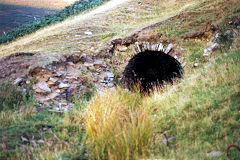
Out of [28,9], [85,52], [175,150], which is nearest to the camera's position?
[175,150]

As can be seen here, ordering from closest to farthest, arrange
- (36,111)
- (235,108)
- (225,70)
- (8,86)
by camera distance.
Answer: (235,108) < (225,70) < (36,111) < (8,86)

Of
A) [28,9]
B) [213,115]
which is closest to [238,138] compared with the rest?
[213,115]

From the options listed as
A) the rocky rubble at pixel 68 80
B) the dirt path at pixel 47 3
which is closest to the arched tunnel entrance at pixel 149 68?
the rocky rubble at pixel 68 80

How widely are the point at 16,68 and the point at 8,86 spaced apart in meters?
1.12

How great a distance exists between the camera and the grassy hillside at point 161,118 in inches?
125

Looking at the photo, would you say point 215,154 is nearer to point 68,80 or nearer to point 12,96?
point 12,96

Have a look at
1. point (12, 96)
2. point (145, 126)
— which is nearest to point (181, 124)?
point (145, 126)

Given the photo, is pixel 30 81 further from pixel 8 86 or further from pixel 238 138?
pixel 238 138

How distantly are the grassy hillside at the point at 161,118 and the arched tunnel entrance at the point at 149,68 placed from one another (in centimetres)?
90

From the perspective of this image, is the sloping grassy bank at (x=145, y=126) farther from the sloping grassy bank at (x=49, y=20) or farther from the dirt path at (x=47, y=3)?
the dirt path at (x=47, y=3)

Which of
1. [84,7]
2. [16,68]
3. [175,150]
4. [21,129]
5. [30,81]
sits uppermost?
[84,7]

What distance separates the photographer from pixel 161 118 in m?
4.43

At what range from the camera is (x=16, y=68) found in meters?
7.12

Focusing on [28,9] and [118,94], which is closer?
[118,94]
